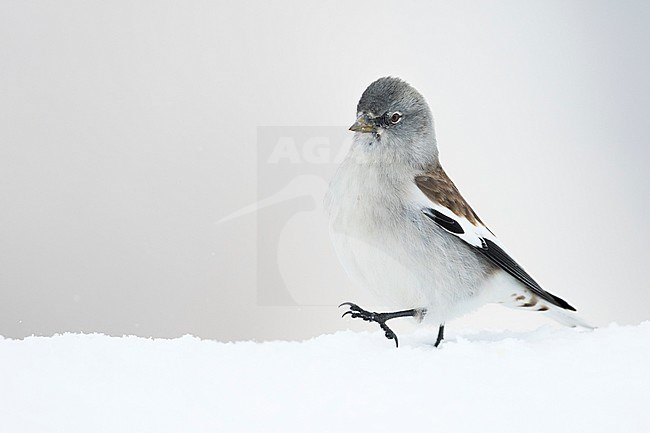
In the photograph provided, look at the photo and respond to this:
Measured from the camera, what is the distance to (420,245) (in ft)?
3.74

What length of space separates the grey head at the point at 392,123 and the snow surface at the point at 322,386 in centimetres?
31

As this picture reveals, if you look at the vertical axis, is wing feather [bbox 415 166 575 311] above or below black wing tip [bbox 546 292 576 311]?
above

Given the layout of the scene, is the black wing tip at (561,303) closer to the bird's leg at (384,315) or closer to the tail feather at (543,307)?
the tail feather at (543,307)

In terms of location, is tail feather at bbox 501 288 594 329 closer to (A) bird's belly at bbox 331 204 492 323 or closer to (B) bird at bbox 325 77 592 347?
(B) bird at bbox 325 77 592 347

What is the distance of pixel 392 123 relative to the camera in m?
1.22

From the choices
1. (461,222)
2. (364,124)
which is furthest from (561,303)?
(364,124)

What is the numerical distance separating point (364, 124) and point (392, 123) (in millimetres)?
50

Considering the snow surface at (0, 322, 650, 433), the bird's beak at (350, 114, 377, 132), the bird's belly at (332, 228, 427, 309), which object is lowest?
the snow surface at (0, 322, 650, 433)

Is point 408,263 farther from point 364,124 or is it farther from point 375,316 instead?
point 364,124

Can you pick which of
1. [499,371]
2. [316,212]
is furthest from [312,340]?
[316,212]

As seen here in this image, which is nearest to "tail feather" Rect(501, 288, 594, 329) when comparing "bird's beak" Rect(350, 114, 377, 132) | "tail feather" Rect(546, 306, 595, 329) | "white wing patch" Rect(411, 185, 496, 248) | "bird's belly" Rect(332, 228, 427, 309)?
"tail feather" Rect(546, 306, 595, 329)

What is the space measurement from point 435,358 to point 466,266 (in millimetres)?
197

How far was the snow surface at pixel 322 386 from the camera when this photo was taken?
853 millimetres

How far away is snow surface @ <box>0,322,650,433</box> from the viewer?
0.85 m
